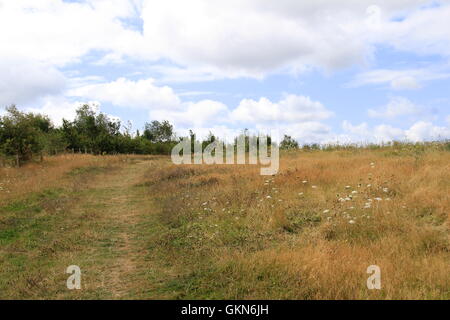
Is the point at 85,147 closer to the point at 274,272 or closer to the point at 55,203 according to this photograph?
the point at 55,203

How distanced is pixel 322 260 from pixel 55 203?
34.7 ft

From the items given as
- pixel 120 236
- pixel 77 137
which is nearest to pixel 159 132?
pixel 77 137

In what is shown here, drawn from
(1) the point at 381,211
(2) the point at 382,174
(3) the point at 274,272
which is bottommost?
(3) the point at 274,272

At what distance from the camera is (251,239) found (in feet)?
23.5

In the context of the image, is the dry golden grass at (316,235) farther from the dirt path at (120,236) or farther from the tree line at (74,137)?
the tree line at (74,137)

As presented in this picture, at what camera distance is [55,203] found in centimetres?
1242

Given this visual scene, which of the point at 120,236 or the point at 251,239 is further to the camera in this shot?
the point at 120,236

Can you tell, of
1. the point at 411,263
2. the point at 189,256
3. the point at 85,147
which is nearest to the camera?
the point at 411,263

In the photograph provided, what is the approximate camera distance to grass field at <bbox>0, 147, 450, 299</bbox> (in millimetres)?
5055

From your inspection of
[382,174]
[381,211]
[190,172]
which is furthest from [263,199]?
[190,172]

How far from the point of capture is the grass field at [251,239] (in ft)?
16.6

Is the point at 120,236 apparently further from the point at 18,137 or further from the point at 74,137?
the point at 74,137

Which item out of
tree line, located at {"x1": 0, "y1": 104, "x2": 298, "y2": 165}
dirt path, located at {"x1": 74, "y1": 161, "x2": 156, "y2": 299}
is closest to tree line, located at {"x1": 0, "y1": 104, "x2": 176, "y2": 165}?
tree line, located at {"x1": 0, "y1": 104, "x2": 298, "y2": 165}

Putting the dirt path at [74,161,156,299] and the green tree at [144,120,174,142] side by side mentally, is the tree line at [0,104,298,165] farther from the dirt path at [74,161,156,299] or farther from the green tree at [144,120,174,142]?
the dirt path at [74,161,156,299]
